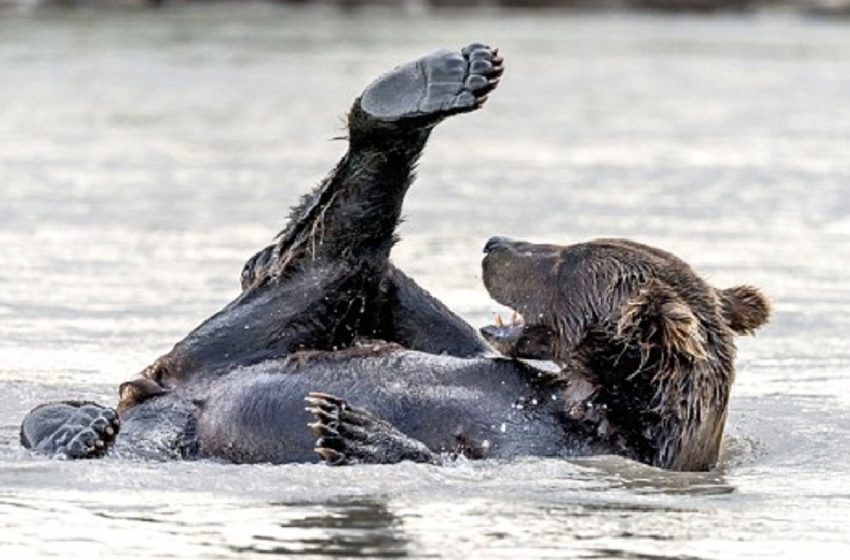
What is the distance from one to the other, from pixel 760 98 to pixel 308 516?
17911mm

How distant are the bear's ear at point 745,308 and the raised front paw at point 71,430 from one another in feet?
6.95

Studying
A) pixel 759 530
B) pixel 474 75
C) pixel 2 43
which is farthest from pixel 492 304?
pixel 2 43

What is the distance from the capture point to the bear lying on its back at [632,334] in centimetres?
A: 748

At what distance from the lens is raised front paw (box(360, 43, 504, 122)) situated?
7414mm

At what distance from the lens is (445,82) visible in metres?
7.45

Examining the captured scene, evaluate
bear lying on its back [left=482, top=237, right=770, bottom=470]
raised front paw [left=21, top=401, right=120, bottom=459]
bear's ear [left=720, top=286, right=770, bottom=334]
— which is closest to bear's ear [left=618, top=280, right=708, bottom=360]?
bear lying on its back [left=482, top=237, right=770, bottom=470]

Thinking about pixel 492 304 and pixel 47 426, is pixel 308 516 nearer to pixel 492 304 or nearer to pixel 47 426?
pixel 47 426

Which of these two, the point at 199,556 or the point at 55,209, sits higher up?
the point at 199,556

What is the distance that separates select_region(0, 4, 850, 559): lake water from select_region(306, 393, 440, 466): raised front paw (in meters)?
0.07

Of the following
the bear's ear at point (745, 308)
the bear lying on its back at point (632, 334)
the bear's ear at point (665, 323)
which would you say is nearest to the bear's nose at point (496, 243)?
the bear lying on its back at point (632, 334)

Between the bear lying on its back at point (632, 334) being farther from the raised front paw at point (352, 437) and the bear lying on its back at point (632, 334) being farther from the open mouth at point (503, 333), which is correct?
the raised front paw at point (352, 437)

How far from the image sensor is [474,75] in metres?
7.41

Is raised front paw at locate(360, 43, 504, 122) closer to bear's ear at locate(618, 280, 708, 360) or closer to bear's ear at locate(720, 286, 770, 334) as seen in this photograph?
bear's ear at locate(618, 280, 708, 360)

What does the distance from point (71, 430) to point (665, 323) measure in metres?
1.96
